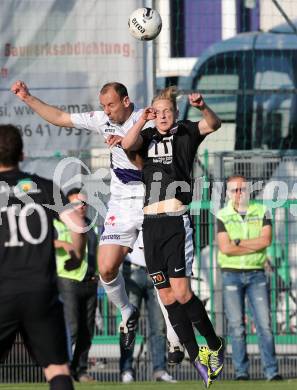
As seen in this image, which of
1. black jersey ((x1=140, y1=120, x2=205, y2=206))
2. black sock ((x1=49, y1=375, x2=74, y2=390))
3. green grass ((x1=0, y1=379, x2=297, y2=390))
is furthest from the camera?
green grass ((x1=0, y1=379, x2=297, y2=390))

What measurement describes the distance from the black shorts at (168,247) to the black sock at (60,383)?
3061 millimetres

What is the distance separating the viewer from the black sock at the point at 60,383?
8.02 metres

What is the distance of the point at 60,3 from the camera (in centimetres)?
1652

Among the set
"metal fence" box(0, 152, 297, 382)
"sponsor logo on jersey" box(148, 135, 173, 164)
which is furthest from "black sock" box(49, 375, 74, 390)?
"metal fence" box(0, 152, 297, 382)

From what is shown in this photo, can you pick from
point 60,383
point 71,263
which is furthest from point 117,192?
point 60,383

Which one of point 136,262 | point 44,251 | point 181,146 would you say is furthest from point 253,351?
point 44,251

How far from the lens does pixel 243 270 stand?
14805 millimetres

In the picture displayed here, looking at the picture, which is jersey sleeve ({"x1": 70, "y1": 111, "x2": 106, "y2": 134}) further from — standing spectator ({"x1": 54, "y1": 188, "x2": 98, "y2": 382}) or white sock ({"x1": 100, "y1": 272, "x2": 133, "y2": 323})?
standing spectator ({"x1": 54, "y1": 188, "x2": 98, "y2": 382})

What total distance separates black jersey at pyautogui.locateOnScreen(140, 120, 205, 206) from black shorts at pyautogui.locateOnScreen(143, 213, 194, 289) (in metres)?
0.22

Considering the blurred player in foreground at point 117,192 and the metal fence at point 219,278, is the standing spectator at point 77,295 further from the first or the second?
the blurred player in foreground at point 117,192

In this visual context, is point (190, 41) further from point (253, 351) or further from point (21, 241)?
point (21, 241)

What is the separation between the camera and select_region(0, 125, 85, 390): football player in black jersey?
8.05 metres

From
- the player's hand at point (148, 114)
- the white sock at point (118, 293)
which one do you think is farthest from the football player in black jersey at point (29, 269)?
the white sock at point (118, 293)

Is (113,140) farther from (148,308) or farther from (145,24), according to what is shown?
(148,308)
